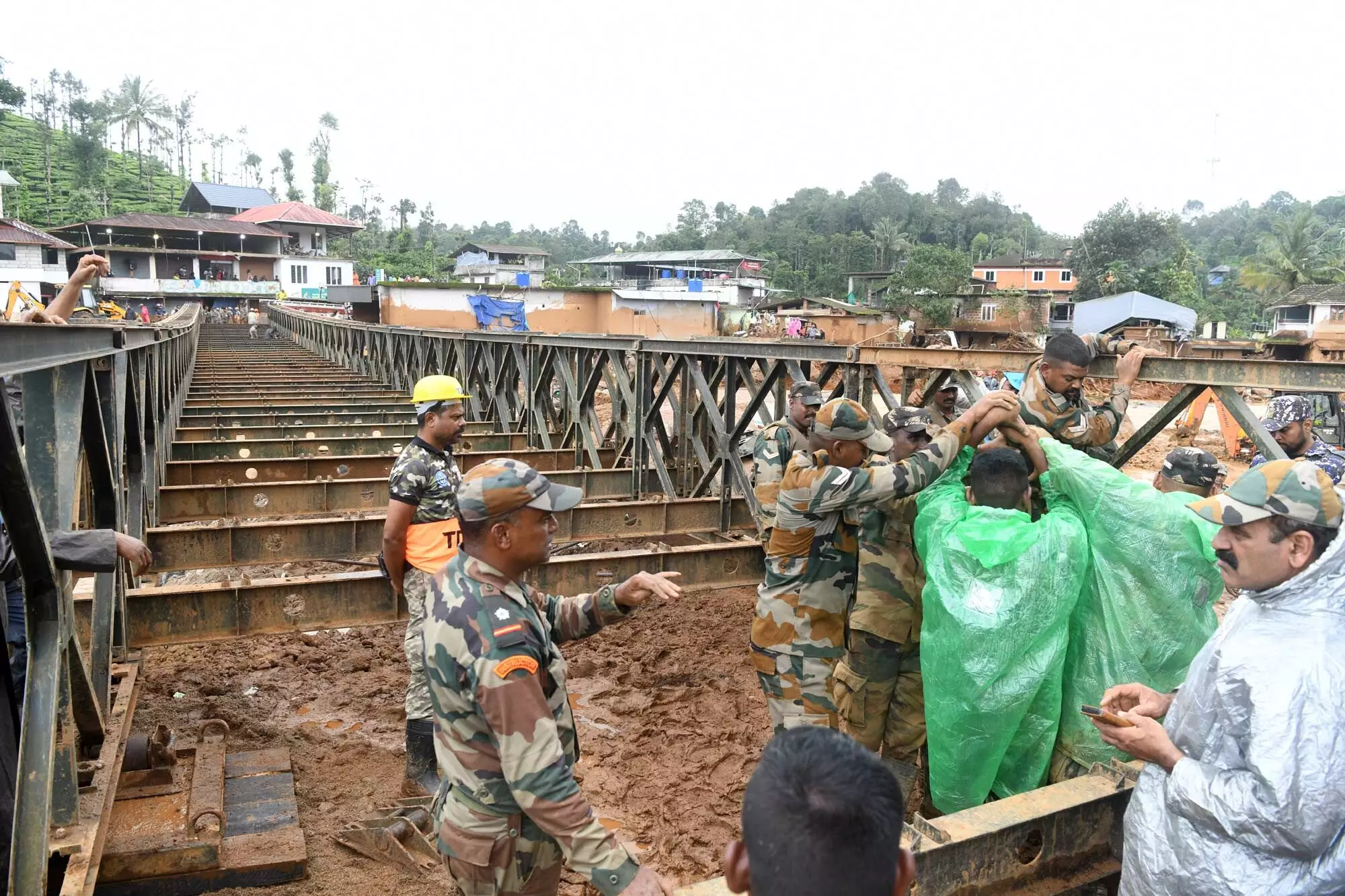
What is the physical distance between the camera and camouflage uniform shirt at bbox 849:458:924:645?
370 cm

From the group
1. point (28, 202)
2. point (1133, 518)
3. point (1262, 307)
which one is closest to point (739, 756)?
point (1133, 518)

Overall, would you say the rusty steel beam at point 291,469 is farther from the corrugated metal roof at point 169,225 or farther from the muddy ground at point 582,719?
the corrugated metal roof at point 169,225

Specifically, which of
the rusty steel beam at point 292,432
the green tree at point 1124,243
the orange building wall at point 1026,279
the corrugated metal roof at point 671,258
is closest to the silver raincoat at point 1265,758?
the rusty steel beam at point 292,432

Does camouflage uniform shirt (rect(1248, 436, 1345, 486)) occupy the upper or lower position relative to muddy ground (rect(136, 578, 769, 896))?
upper

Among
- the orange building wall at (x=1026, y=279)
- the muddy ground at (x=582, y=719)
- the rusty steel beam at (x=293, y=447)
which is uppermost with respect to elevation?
the orange building wall at (x=1026, y=279)

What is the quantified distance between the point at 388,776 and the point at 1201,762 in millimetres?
3648

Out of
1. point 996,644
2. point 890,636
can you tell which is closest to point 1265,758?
point 996,644

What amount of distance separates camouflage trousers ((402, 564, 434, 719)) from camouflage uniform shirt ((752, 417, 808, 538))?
1.60 meters

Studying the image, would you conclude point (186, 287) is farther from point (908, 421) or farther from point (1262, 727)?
point (1262, 727)

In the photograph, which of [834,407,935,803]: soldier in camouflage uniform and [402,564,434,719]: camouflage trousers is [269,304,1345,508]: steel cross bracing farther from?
[402,564,434,719]: camouflage trousers

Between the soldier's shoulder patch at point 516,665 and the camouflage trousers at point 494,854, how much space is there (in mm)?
405

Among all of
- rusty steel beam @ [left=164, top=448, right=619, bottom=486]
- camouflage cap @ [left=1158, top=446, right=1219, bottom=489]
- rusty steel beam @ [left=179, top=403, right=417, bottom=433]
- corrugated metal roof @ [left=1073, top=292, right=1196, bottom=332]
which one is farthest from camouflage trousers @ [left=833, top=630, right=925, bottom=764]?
corrugated metal roof @ [left=1073, top=292, right=1196, bottom=332]

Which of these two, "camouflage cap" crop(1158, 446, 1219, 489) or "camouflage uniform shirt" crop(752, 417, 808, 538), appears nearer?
"camouflage cap" crop(1158, 446, 1219, 489)

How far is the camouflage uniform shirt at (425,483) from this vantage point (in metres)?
4.02
